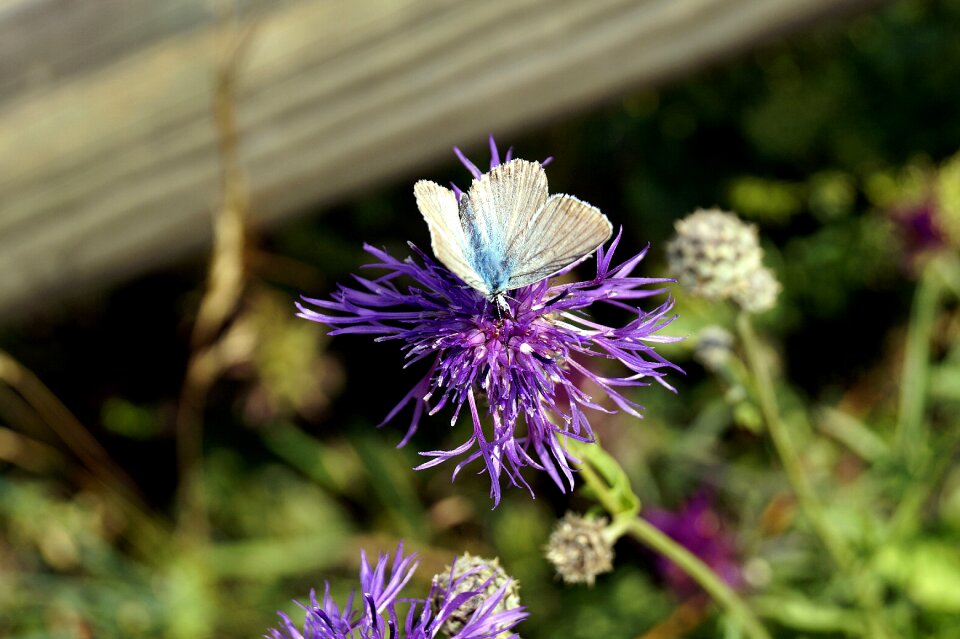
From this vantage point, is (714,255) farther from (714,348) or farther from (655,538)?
(655,538)

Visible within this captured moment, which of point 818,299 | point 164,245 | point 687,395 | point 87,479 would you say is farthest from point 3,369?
point 818,299

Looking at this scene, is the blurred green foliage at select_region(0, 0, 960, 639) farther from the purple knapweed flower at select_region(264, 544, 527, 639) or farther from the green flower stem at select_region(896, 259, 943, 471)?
the purple knapweed flower at select_region(264, 544, 527, 639)

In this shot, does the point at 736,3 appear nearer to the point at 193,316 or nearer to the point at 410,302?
the point at 410,302

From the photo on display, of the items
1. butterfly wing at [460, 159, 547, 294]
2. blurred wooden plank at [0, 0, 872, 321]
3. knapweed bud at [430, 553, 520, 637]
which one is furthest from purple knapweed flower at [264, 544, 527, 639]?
blurred wooden plank at [0, 0, 872, 321]

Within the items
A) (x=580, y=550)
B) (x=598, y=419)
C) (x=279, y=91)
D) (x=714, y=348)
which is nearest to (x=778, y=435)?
(x=714, y=348)

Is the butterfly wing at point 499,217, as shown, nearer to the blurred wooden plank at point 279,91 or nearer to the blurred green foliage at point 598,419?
the blurred wooden plank at point 279,91

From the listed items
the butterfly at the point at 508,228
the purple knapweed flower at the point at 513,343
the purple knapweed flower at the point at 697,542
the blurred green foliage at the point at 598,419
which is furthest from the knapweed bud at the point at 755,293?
the purple knapweed flower at the point at 697,542

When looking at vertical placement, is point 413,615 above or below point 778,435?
below
